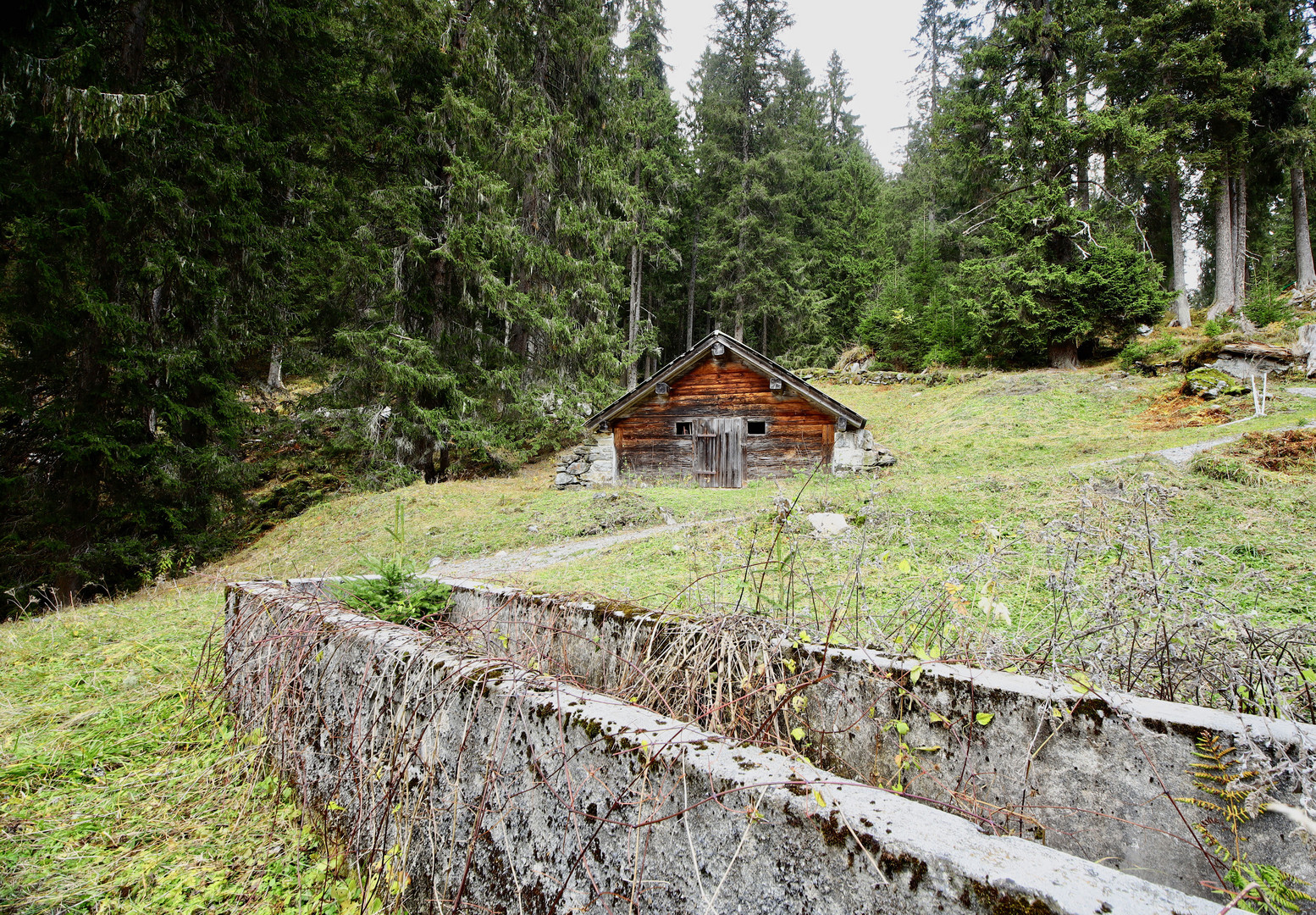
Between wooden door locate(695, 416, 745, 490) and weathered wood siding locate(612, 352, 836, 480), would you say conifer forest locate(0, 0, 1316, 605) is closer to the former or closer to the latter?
weathered wood siding locate(612, 352, 836, 480)

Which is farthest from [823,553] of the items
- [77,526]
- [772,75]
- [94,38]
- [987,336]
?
[772,75]

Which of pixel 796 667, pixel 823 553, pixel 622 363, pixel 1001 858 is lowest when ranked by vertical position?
pixel 823 553

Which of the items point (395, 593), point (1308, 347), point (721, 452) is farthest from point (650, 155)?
point (395, 593)

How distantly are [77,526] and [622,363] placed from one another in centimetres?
1480

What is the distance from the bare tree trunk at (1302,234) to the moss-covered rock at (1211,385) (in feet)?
36.7

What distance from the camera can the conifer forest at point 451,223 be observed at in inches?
336

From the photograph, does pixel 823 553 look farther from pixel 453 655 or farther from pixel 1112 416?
pixel 1112 416

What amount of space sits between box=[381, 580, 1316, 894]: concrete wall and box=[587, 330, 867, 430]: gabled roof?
13.0 meters

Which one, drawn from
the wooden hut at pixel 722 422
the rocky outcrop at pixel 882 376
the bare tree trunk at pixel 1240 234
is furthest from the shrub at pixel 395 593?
the bare tree trunk at pixel 1240 234

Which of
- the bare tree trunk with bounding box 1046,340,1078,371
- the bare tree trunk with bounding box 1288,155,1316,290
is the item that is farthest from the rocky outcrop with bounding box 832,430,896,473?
the bare tree trunk with bounding box 1288,155,1316,290

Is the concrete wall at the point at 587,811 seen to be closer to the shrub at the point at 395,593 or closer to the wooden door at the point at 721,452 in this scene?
the shrub at the point at 395,593

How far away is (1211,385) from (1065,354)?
5580mm

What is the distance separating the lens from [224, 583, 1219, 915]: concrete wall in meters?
1.12

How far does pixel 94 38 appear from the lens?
7879mm
